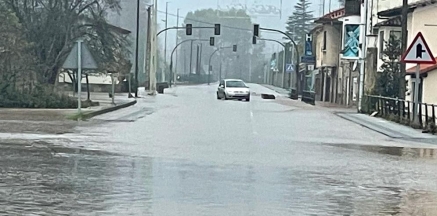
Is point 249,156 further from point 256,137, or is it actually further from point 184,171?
point 256,137

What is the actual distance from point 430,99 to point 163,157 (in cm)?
2369

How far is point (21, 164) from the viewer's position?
15.2 meters

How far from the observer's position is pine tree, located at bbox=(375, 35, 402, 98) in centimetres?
4147

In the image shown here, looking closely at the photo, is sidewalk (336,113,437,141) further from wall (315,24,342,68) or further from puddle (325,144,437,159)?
wall (315,24,342,68)

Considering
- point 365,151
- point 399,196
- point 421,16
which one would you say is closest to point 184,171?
point 399,196

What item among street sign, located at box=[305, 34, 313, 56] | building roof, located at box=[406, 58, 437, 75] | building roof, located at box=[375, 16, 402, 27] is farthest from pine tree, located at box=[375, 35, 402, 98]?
street sign, located at box=[305, 34, 313, 56]

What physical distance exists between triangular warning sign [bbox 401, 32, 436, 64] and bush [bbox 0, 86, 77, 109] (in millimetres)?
16876

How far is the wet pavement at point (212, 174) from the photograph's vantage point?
436 inches

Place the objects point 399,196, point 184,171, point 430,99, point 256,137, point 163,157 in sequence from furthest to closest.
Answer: point 430,99, point 256,137, point 163,157, point 184,171, point 399,196

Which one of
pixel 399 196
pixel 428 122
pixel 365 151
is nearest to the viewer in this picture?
pixel 399 196

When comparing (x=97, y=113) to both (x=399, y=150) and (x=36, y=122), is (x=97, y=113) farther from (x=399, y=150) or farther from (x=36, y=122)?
(x=399, y=150)

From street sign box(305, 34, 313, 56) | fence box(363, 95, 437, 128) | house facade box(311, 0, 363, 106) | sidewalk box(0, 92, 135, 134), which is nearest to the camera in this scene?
sidewalk box(0, 92, 135, 134)

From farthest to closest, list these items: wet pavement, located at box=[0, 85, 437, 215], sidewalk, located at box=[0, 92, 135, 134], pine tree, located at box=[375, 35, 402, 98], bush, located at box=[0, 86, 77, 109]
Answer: pine tree, located at box=[375, 35, 402, 98], bush, located at box=[0, 86, 77, 109], sidewalk, located at box=[0, 92, 135, 134], wet pavement, located at box=[0, 85, 437, 215]

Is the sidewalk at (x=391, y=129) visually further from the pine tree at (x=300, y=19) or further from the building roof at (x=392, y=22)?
the pine tree at (x=300, y=19)
